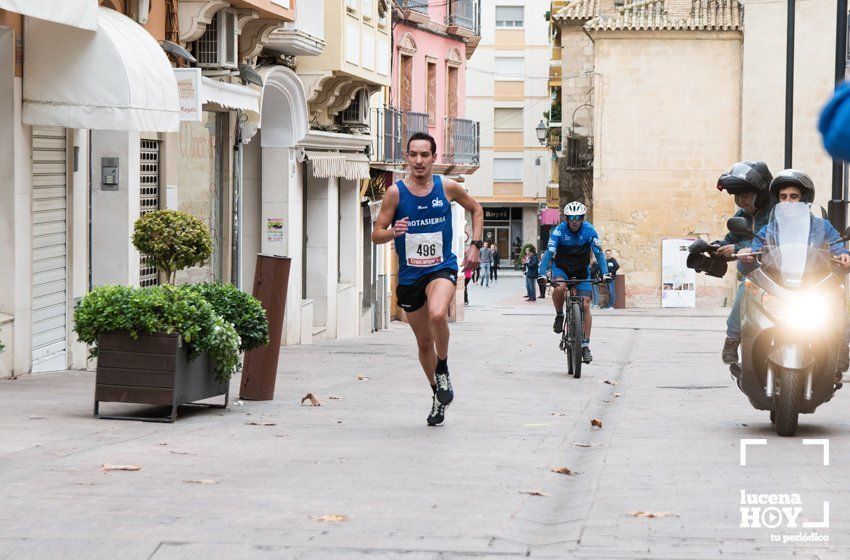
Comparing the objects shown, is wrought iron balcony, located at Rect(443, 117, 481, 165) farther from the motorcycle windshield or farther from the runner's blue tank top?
the motorcycle windshield

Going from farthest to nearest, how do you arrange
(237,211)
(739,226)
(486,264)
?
(486,264) → (237,211) → (739,226)

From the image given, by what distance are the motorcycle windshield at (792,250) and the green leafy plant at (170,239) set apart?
16.0 ft

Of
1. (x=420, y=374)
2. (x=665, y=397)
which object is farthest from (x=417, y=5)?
(x=665, y=397)

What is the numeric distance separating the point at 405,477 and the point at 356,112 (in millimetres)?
22869

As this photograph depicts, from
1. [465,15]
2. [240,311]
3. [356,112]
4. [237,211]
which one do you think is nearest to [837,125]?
[240,311]

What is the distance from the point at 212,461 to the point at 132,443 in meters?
0.89

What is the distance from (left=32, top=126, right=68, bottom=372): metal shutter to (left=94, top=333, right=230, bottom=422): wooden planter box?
4.26m

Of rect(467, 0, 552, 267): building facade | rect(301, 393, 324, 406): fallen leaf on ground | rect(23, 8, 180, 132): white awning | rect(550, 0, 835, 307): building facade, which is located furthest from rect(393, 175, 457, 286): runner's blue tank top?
rect(467, 0, 552, 267): building facade

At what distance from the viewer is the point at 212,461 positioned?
8156 millimetres

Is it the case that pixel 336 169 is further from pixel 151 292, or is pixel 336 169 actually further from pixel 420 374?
A: pixel 151 292

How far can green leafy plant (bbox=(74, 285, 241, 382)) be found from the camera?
9.90m

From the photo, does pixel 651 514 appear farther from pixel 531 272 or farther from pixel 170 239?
pixel 531 272

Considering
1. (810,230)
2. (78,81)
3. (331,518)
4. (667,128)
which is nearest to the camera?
(331,518)

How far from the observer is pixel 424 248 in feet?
33.3
